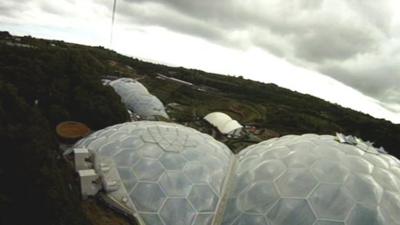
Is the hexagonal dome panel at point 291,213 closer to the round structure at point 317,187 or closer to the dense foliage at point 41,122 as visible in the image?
the round structure at point 317,187

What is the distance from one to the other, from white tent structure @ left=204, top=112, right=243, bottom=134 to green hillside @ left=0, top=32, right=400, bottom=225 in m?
1.47

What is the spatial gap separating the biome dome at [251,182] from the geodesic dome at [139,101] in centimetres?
2464

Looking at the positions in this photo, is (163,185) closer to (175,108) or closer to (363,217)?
(363,217)

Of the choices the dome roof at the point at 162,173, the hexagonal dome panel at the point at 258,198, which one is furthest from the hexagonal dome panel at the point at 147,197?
the hexagonal dome panel at the point at 258,198

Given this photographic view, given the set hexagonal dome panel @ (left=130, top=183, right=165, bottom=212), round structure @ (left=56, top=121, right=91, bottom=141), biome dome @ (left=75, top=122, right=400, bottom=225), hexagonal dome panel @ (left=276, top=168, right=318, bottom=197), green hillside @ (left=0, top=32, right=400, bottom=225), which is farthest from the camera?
round structure @ (left=56, top=121, right=91, bottom=141)

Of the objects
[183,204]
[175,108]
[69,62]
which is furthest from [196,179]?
[175,108]

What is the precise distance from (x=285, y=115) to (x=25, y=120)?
152ft

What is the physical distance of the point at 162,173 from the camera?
51.4ft

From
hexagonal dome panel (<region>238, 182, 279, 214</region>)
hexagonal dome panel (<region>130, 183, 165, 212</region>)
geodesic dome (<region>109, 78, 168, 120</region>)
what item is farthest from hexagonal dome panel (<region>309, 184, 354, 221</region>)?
geodesic dome (<region>109, 78, 168, 120</region>)

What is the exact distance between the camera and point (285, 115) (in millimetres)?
58562

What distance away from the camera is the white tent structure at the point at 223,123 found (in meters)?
45.6

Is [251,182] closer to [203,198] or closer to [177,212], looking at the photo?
[203,198]

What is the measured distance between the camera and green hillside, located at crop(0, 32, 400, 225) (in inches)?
480

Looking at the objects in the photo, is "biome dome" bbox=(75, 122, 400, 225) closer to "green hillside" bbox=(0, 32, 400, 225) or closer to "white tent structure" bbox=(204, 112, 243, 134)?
"green hillside" bbox=(0, 32, 400, 225)
